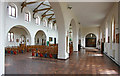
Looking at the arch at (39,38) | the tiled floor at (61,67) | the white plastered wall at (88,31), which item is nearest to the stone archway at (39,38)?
the arch at (39,38)

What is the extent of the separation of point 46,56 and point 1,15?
19.9 ft

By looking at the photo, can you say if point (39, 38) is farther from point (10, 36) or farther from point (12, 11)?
point (12, 11)

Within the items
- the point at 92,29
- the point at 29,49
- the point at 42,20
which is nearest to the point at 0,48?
the point at 29,49

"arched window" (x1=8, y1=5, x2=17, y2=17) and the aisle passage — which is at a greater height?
"arched window" (x1=8, y1=5, x2=17, y2=17)

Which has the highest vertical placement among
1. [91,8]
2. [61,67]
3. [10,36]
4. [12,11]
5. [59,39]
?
[12,11]

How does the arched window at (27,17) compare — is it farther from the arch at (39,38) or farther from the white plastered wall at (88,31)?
the white plastered wall at (88,31)

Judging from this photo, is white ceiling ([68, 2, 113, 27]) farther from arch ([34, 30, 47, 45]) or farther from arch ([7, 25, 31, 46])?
arch ([34, 30, 47, 45])

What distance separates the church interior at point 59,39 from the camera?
5118 millimetres

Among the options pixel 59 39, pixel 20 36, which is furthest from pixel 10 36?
pixel 59 39

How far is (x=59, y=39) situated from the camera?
7793mm

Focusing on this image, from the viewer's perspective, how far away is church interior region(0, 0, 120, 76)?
512 cm

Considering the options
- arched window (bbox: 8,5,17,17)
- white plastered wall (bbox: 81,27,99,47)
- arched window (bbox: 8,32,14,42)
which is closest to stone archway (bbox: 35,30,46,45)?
arched window (bbox: 8,32,14,42)

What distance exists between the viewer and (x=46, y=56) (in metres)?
8.54

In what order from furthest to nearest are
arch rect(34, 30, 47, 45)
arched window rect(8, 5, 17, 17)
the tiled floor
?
arch rect(34, 30, 47, 45)
arched window rect(8, 5, 17, 17)
the tiled floor
